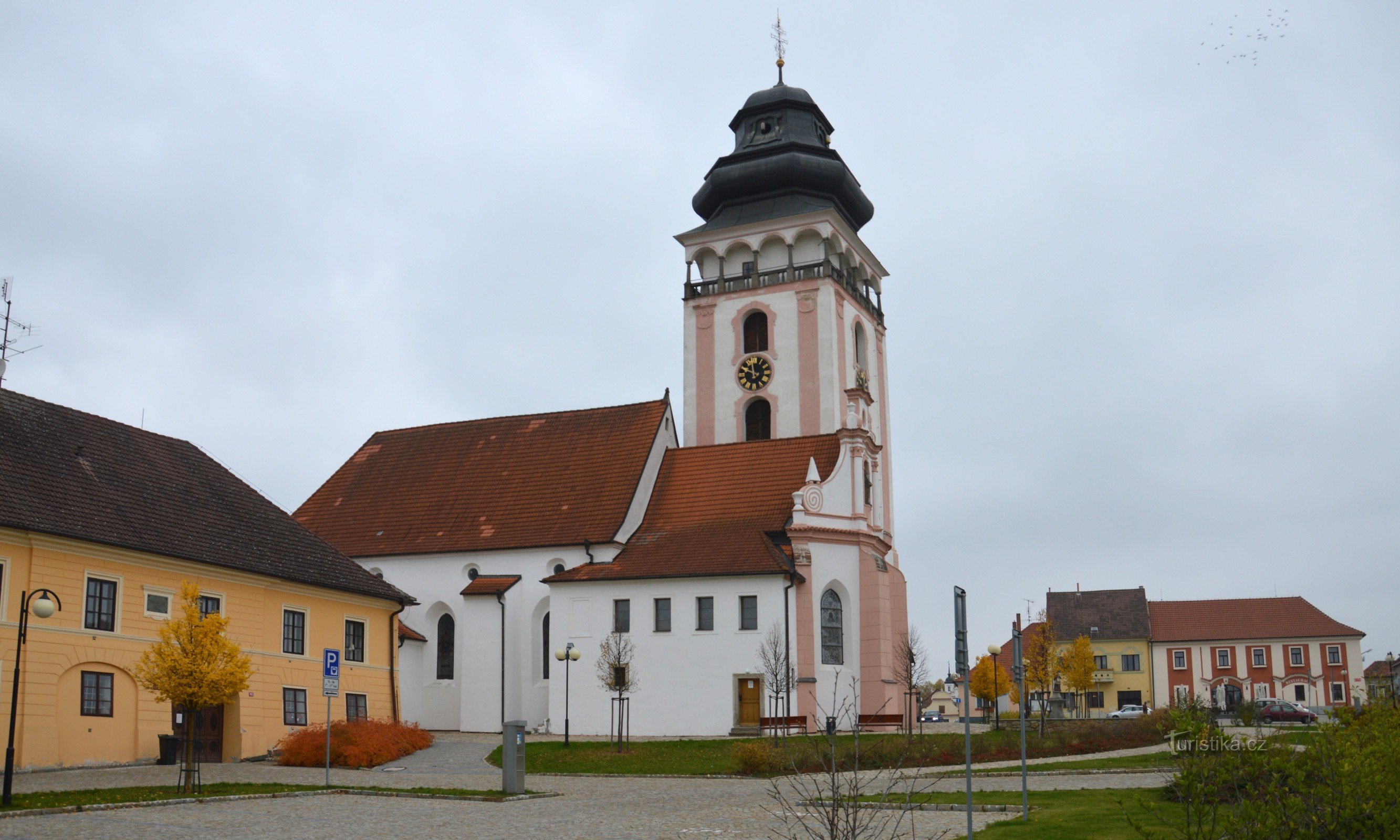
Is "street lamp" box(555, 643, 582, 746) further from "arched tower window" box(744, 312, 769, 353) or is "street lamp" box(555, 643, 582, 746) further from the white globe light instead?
"arched tower window" box(744, 312, 769, 353)

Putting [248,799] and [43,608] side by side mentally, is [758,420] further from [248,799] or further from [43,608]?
[43,608]

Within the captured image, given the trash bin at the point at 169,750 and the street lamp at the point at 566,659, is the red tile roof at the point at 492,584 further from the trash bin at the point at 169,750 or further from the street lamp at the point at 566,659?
the trash bin at the point at 169,750

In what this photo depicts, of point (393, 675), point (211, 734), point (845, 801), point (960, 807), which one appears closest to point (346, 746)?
point (211, 734)

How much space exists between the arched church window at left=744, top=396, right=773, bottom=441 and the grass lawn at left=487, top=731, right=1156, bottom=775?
18726mm

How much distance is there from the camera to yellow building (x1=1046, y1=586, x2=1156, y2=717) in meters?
79.6

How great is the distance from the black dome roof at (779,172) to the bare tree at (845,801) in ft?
101

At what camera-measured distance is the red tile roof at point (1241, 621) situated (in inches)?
3031

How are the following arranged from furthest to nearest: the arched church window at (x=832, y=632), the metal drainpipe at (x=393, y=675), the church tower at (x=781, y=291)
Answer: the church tower at (x=781, y=291)
the arched church window at (x=832, y=632)
the metal drainpipe at (x=393, y=675)

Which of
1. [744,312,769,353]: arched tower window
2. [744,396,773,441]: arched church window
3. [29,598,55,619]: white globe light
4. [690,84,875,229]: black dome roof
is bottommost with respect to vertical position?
[29,598,55,619]: white globe light

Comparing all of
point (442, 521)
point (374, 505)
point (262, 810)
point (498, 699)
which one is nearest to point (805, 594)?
point (498, 699)

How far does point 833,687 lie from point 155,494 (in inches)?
820

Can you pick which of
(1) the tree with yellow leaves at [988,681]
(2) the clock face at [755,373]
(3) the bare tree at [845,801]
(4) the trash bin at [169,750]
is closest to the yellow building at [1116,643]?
(1) the tree with yellow leaves at [988,681]

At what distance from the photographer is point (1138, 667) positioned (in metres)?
79.9

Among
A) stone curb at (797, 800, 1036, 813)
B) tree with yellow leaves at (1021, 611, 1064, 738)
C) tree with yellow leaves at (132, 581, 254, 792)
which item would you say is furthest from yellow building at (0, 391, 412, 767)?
tree with yellow leaves at (1021, 611, 1064, 738)
